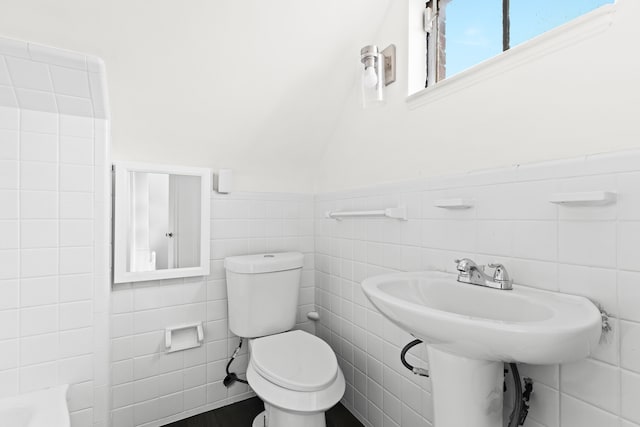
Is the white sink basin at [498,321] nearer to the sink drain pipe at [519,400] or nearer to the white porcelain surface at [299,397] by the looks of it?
the sink drain pipe at [519,400]

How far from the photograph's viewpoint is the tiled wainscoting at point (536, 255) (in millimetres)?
775

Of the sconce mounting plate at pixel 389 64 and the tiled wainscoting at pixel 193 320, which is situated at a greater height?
the sconce mounting plate at pixel 389 64

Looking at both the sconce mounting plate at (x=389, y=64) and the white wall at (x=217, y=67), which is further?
the sconce mounting plate at (x=389, y=64)

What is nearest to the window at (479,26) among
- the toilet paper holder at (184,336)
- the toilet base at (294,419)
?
the toilet base at (294,419)

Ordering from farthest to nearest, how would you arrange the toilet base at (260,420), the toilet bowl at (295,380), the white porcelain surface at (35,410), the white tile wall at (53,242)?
the toilet base at (260,420), the toilet bowl at (295,380), the white tile wall at (53,242), the white porcelain surface at (35,410)

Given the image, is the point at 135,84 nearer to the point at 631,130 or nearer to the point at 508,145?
the point at 508,145

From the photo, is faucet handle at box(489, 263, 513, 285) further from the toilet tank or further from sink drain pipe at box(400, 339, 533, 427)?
the toilet tank

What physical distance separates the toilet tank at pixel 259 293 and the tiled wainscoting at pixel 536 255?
41 cm

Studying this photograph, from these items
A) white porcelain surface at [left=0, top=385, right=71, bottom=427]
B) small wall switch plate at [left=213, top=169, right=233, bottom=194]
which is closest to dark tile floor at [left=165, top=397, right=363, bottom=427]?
white porcelain surface at [left=0, top=385, right=71, bottom=427]

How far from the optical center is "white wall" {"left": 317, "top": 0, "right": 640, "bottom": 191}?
0.81 m

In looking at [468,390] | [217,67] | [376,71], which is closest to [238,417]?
[468,390]

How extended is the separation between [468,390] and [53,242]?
148 centimetres

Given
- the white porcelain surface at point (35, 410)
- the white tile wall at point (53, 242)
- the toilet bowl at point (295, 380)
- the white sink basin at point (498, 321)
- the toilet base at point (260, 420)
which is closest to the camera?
the white sink basin at point (498, 321)

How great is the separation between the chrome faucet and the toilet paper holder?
138 centimetres
